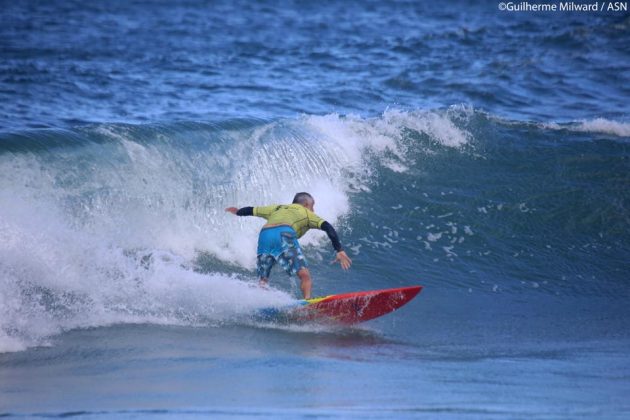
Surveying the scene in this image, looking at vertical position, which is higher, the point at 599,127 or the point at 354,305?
the point at 599,127

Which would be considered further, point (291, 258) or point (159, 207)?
point (159, 207)

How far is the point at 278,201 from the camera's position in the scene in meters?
12.4

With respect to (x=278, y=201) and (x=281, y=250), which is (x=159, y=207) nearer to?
(x=278, y=201)

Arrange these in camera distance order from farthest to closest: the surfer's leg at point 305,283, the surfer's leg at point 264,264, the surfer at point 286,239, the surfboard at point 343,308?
the surfer's leg at point 264,264, the surfer at point 286,239, the surfer's leg at point 305,283, the surfboard at point 343,308

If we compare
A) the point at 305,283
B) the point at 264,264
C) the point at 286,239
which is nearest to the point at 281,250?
the point at 286,239

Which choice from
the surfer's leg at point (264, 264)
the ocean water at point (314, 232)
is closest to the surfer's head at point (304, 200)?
the surfer's leg at point (264, 264)

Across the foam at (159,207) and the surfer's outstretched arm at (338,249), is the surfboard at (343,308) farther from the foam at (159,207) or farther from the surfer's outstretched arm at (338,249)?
the surfer's outstretched arm at (338,249)

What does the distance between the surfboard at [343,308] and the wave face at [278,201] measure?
0.69 ft

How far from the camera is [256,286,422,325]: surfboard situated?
828 cm

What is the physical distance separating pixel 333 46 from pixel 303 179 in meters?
12.7

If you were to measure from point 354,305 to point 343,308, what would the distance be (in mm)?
106

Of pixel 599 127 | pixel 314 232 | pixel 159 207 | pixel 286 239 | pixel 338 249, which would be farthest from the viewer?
pixel 599 127

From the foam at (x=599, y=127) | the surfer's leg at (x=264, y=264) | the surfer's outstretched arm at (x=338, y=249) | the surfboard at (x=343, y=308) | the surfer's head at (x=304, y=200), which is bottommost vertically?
the surfboard at (x=343, y=308)

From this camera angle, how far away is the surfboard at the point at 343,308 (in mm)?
8281
